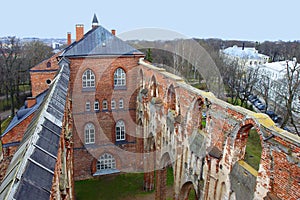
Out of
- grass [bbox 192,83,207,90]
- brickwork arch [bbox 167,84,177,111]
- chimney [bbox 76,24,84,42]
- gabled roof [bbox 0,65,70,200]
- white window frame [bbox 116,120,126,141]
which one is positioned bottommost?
A: white window frame [bbox 116,120,126,141]

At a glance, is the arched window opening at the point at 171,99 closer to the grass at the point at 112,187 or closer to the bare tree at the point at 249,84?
the grass at the point at 112,187

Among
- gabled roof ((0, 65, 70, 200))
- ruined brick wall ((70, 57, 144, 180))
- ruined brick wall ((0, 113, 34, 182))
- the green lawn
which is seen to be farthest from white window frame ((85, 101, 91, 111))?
the green lawn

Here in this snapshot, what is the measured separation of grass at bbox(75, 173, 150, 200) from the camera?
19000 millimetres

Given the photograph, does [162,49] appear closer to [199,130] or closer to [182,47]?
[182,47]

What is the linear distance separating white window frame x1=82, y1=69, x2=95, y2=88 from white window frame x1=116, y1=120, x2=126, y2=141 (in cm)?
403

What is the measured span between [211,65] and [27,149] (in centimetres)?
4189

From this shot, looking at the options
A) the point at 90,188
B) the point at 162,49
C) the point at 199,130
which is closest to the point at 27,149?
the point at 199,130

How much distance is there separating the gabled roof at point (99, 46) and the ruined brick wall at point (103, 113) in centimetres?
50

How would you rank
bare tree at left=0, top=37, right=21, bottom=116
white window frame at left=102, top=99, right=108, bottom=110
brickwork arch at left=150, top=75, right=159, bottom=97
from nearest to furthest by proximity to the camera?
brickwork arch at left=150, top=75, right=159, bottom=97 → white window frame at left=102, top=99, right=108, bottom=110 → bare tree at left=0, top=37, right=21, bottom=116

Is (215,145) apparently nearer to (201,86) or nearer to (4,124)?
(4,124)

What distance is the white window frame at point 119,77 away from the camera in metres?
21.4

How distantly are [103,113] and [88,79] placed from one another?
3.18 metres

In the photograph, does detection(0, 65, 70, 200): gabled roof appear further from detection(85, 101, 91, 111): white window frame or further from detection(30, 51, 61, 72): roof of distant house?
detection(30, 51, 61, 72): roof of distant house

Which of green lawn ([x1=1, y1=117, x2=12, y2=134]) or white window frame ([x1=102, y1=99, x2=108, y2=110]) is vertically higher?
white window frame ([x1=102, y1=99, x2=108, y2=110])
